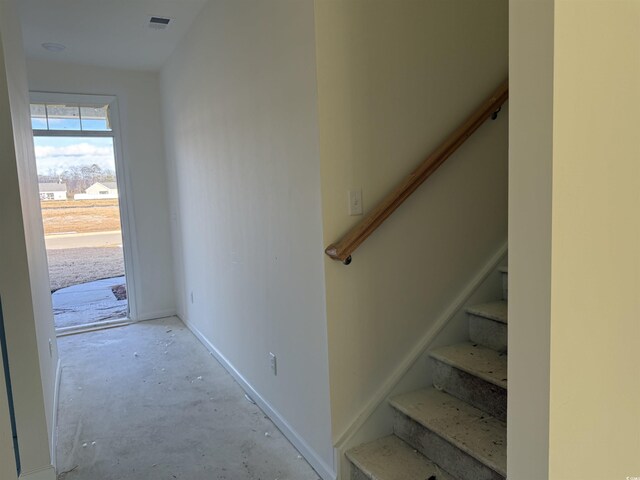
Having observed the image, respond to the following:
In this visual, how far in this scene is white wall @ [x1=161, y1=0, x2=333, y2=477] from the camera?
1.99 meters

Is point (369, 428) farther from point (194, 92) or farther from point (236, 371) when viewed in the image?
point (194, 92)

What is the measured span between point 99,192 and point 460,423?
4.80 m

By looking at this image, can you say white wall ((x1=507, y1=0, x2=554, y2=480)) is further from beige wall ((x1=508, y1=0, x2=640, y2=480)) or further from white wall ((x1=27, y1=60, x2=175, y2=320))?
white wall ((x1=27, y1=60, x2=175, y2=320))

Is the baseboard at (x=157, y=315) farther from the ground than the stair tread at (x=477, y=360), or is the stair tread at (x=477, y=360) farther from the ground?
the stair tread at (x=477, y=360)

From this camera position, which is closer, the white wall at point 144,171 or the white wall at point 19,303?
the white wall at point 19,303

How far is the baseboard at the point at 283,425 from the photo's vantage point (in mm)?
2078

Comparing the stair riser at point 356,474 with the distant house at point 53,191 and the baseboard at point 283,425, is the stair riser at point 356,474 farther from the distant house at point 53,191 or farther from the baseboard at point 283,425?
the distant house at point 53,191

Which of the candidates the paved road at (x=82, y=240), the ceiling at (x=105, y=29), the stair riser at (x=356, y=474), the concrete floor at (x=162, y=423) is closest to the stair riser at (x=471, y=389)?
the stair riser at (x=356, y=474)

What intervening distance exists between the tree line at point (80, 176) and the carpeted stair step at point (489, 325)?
4.18 meters

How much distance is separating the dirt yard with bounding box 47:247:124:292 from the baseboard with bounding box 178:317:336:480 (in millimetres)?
4497

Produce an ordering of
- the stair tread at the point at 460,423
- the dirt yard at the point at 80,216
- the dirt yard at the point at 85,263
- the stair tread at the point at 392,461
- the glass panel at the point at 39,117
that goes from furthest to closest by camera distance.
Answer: the dirt yard at the point at 85,263, the dirt yard at the point at 80,216, the glass panel at the point at 39,117, the stair tread at the point at 392,461, the stair tread at the point at 460,423

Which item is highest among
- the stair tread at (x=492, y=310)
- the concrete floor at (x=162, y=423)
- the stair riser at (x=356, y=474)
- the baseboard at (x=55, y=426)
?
the stair tread at (x=492, y=310)


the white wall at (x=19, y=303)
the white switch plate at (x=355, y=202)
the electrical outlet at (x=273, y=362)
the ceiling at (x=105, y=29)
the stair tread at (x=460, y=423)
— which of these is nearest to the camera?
the stair tread at (x=460, y=423)

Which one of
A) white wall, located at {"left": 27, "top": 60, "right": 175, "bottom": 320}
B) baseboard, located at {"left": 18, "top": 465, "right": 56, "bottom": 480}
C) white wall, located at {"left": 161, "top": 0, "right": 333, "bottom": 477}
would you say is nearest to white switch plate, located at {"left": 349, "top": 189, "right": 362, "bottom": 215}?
white wall, located at {"left": 161, "top": 0, "right": 333, "bottom": 477}
